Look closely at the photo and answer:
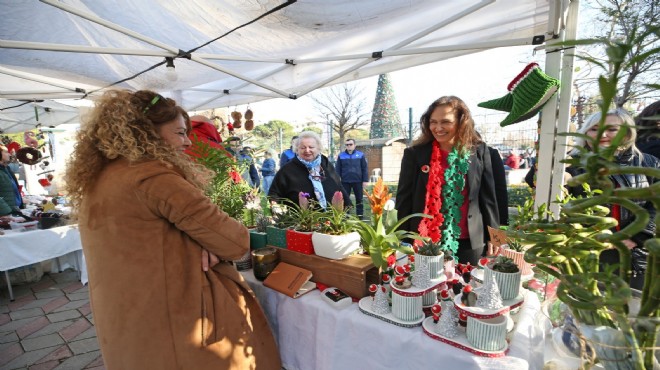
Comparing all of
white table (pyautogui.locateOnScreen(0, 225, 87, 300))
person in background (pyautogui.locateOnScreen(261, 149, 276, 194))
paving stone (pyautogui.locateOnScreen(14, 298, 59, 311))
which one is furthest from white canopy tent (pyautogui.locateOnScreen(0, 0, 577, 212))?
person in background (pyautogui.locateOnScreen(261, 149, 276, 194))

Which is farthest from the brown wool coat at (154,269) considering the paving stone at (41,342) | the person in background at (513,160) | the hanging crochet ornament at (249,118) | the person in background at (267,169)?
the person in background at (513,160)

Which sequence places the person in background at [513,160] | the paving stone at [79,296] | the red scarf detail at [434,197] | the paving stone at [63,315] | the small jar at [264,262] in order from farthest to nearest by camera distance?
the person in background at [513,160]
the paving stone at [79,296]
the paving stone at [63,315]
the red scarf detail at [434,197]
the small jar at [264,262]

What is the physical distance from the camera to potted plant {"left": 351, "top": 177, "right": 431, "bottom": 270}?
1340 mm

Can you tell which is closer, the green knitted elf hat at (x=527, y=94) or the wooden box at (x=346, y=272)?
the wooden box at (x=346, y=272)

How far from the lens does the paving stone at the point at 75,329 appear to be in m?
2.80

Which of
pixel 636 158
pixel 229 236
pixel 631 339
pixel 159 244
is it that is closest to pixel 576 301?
pixel 631 339

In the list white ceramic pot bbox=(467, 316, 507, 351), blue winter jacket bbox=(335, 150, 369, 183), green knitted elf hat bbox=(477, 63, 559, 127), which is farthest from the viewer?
blue winter jacket bbox=(335, 150, 369, 183)

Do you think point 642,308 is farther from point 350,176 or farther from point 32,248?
point 350,176

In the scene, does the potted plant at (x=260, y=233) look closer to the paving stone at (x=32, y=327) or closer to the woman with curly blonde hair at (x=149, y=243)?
the woman with curly blonde hair at (x=149, y=243)

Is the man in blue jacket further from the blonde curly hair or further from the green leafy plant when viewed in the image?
the blonde curly hair

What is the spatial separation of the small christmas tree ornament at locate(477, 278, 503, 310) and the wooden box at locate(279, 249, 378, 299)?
0.49 meters

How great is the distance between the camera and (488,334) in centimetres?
95

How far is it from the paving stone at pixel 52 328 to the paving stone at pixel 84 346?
39cm

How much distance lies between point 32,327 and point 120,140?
311 cm
